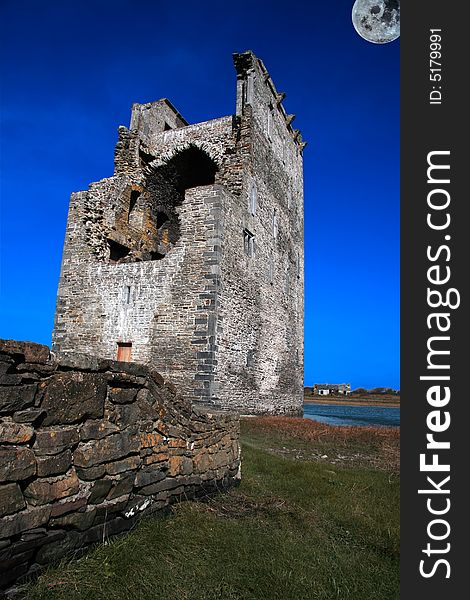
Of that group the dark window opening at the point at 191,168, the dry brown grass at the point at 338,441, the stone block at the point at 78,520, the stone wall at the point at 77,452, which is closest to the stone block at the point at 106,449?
the stone wall at the point at 77,452

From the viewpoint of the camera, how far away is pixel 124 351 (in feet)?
47.1

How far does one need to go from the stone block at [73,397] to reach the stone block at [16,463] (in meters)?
0.27

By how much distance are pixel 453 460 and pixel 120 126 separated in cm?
1916

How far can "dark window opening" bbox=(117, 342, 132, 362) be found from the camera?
1426 cm

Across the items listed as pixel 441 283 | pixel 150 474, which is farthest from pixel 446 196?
pixel 150 474

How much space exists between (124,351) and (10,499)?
11807mm

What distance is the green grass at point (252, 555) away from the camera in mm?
2945

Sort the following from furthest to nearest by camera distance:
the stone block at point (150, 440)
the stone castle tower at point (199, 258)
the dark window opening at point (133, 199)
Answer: the dark window opening at point (133, 199), the stone castle tower at point (199, 258), the stone block at point (150, 440)

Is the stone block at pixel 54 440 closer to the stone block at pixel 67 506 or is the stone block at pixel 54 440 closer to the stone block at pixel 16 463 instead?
the stone block at pixel 16 463

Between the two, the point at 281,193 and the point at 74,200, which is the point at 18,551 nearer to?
the point at 74,200

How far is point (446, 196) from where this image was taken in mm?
3381

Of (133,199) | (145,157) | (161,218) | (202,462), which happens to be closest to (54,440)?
(202,462)

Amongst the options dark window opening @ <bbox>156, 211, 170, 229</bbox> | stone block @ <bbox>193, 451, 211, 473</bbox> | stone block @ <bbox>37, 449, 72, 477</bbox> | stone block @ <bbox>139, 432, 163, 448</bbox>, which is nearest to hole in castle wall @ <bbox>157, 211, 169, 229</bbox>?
dark window opening @ <bbox>156, 211, 170, 229</bbox>

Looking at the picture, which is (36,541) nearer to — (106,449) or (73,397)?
(106,449)
